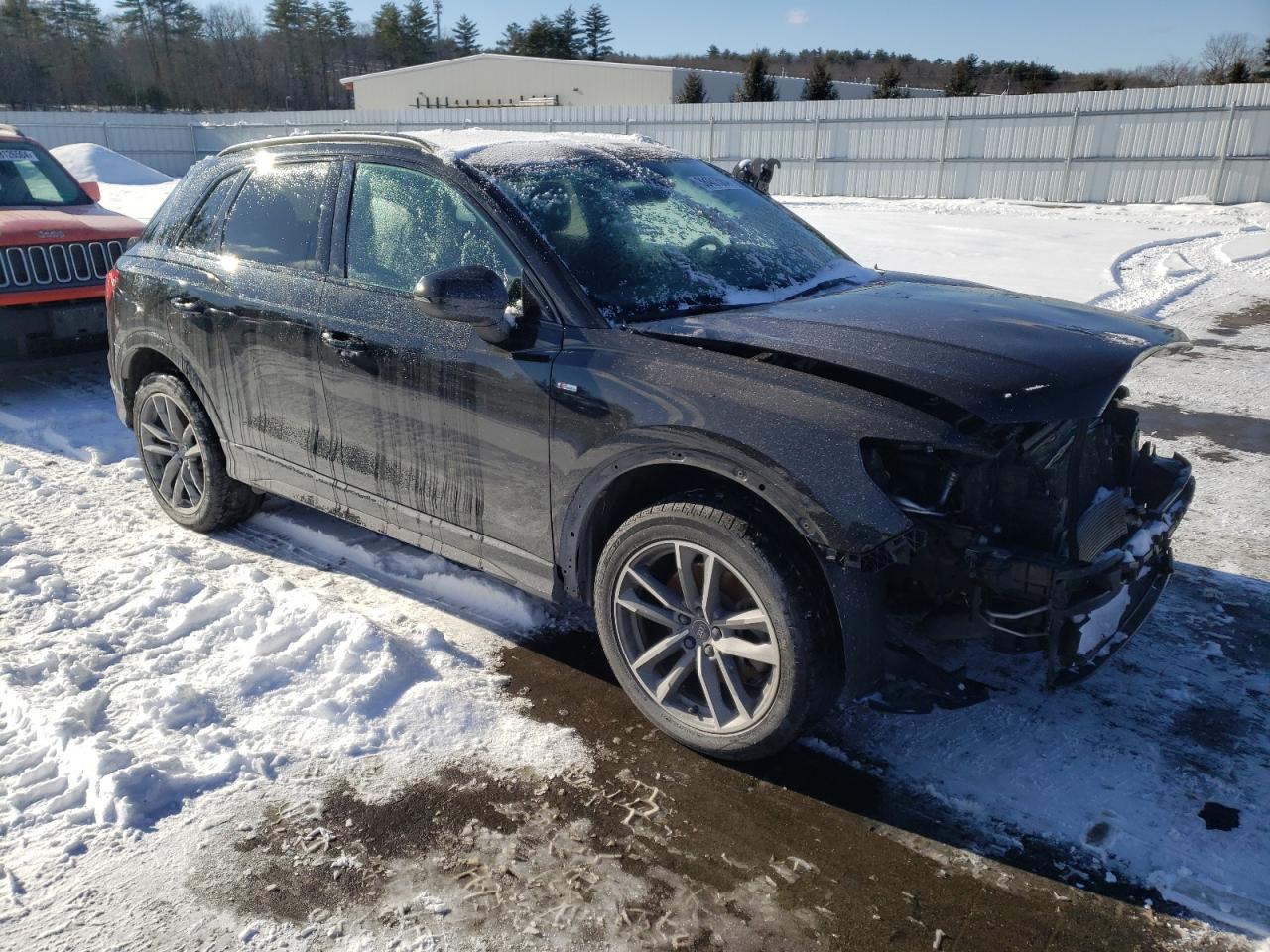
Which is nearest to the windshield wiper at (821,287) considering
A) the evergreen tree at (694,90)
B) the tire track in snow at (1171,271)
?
the tire track in snow at (1171,271)

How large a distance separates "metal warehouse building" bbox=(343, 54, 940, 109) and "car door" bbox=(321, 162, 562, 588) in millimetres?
46226

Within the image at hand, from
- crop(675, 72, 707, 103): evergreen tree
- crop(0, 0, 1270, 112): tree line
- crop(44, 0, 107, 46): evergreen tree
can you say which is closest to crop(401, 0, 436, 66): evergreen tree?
crop(0, 0, 1270, 112): tree line

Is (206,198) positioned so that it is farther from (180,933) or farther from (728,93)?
(728,93)

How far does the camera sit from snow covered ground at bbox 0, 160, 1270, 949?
2.57 meters

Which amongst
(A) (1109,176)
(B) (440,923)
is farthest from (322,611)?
(A) (1109,176)

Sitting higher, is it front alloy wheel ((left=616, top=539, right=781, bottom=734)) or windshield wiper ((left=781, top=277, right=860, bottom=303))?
windshield wiper ((left=781, top=277, right=860, bottom=303))

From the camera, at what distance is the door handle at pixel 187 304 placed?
14.3ft

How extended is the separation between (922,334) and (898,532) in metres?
0.78

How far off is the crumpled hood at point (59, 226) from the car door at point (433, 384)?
4593 mm

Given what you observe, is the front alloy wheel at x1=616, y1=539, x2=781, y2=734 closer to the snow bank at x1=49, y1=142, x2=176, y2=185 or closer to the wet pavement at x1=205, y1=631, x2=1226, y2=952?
the wet pavement at x1=205, y1=631, x2=1226, y2=952

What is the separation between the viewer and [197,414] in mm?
4582

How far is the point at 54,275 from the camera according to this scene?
701cm

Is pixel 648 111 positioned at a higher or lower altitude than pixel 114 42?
lower

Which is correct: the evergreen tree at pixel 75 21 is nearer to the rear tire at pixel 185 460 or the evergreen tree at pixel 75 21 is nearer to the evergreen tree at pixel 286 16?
the evergreen tree at pixel 286 16
